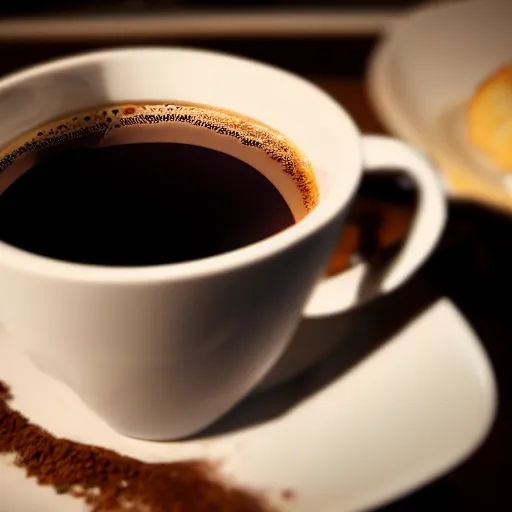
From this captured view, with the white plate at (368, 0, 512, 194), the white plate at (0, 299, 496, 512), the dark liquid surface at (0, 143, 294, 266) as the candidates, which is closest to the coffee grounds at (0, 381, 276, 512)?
the white plate at (0, 299, 496, 512)

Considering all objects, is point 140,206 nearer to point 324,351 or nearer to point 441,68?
point 324,351

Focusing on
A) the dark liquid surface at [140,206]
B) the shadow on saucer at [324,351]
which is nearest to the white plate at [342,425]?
the shadow on saucer at [324,351]

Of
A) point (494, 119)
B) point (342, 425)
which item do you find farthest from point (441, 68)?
point (342, 425)

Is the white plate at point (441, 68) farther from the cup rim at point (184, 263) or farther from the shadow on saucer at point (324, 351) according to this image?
the cup rim at point (184, 263)

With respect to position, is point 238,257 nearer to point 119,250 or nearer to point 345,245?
point 119,250

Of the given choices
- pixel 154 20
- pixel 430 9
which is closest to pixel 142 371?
pixel 430 9
